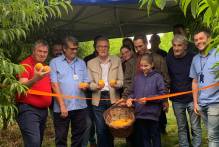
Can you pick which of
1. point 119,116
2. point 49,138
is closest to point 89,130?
point 119,116

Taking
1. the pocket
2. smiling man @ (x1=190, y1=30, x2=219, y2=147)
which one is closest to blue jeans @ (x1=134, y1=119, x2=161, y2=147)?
smiling man @ (x1=190, y1=30, x2=219, y2=147)

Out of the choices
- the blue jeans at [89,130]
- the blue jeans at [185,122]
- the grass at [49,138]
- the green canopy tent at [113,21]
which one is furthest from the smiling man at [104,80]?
the grass at [49,138]

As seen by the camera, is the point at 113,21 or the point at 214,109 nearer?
the point at 214,109

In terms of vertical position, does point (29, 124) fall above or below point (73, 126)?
above

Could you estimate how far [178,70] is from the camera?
5.34m

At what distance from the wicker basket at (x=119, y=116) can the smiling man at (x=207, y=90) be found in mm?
920

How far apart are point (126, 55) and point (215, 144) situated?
6.77 ft

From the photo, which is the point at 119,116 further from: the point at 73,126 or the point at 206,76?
the point at 206,76

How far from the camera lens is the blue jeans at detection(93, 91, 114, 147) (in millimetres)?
5487

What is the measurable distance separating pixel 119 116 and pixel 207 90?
1.25 meters

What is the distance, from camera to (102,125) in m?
5.51

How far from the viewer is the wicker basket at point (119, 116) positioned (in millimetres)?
→ 5086

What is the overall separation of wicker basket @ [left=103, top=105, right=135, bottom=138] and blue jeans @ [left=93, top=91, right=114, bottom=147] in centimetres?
23

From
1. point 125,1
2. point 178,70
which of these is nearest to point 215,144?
point 178,70
